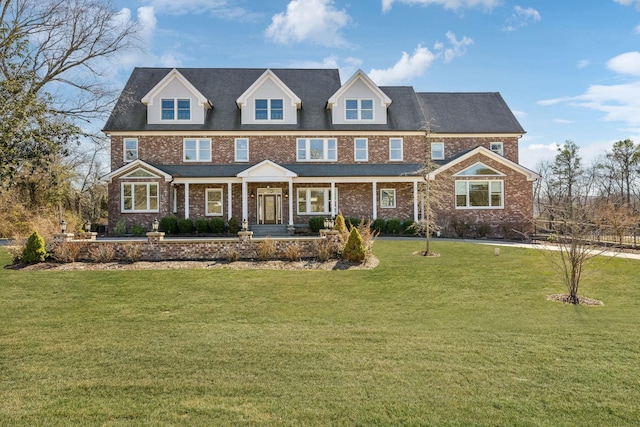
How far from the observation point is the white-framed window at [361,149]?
84.6ft

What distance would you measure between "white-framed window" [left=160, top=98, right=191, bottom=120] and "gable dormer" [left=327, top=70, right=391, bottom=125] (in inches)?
359

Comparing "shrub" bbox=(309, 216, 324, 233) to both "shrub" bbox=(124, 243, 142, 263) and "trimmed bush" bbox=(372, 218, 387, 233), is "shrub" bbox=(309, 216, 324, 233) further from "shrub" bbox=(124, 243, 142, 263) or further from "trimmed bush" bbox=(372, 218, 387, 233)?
"shrub" bbox=(124, 243, 142, 263)

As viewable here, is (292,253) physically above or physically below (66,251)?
below

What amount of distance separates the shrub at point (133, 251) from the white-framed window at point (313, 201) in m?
13.0

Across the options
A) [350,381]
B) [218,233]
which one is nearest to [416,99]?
[218,233]

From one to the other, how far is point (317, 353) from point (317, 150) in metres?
21.2

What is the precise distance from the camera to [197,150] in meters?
25.1

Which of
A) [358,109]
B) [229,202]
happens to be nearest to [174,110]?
[229,202]

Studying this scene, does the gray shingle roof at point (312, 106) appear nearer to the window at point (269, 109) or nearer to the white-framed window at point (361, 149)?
the window at point (269, 109)

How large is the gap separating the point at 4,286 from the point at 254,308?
265 inches

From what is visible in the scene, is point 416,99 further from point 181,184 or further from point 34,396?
point 34,396

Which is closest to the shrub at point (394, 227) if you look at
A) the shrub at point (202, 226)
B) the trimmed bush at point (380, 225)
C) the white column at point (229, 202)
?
the trimmed bush at point (380, 225)

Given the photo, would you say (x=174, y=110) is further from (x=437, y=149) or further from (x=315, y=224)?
(x=437, y=149)

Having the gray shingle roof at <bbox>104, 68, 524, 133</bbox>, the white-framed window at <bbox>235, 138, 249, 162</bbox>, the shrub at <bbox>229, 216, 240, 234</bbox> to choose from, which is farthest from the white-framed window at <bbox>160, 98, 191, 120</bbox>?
the shrub at <bbox>229, 216, 240, 234</bbox>
